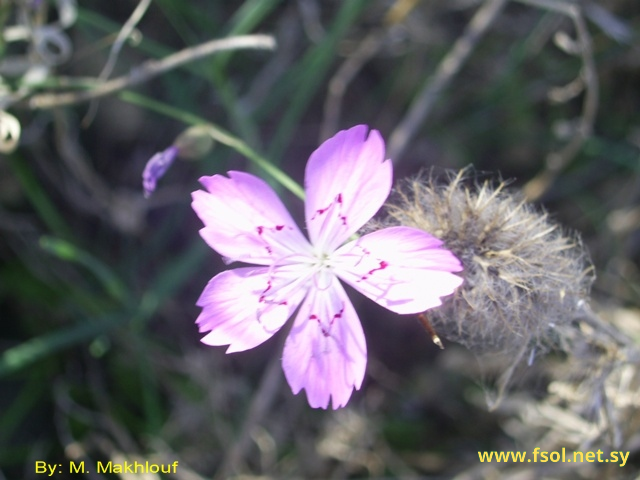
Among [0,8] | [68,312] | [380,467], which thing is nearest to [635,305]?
[380,467]

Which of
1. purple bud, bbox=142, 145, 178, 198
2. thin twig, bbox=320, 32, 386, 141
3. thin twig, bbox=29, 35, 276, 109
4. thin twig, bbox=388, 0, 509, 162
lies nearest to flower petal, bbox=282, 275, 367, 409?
purple bud, bbox=142, 145, 178, 198

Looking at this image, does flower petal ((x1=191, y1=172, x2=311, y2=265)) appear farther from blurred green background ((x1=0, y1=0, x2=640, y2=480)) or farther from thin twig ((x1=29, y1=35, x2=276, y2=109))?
blurred green background ((x1=0, y1=0, x2=640, y2=480))

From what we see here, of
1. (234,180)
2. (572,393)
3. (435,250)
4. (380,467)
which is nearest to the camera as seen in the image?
(435,250)

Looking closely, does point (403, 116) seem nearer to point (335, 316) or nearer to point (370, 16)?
point (370, 16)

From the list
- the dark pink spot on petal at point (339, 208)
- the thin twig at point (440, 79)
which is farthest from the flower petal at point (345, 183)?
the thin twig at point (440, 79)

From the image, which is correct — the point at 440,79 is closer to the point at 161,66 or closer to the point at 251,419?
the point at 161,66
